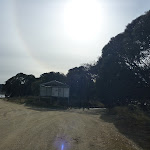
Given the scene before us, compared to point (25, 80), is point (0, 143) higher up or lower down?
lower down

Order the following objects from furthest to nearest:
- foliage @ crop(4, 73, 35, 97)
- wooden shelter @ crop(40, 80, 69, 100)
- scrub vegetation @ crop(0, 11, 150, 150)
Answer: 1. foliage @ crop(4, 73, 35, 97)
2. wooden shelter @ crop(40, 80, 69, 100)
3. scrub vegetation @ crop(0, 11, 150, 150)

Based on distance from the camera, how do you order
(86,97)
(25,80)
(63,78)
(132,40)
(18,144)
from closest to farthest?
(18,144), (132,40), (86,97), (63,78), (25,80)

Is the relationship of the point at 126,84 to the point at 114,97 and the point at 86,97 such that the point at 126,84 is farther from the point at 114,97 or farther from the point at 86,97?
the point at 86,97

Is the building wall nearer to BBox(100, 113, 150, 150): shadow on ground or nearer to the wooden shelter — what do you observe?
the wooden shelter

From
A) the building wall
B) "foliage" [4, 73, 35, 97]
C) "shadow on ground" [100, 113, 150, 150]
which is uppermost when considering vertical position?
"foliage" [4, 73, 35, 97]

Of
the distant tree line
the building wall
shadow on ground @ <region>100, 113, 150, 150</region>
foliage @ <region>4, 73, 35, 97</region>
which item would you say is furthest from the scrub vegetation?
foliage @ <region>4, 73, 35, 97</region>

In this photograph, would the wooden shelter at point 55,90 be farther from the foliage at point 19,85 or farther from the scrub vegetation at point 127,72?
the foliage at point 19,85

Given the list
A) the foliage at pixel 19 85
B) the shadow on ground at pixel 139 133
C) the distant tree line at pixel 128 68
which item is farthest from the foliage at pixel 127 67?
the foliage at pixel 19 85

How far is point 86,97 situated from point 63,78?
20.7 metres

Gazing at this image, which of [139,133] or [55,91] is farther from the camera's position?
[55,91]

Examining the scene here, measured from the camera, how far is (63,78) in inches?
3214

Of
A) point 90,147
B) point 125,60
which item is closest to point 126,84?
point 125,60

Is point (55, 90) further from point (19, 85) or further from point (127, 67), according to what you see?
point (19, 85)

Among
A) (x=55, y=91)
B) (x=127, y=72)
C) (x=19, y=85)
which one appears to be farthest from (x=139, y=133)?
(x=19, y=85)
